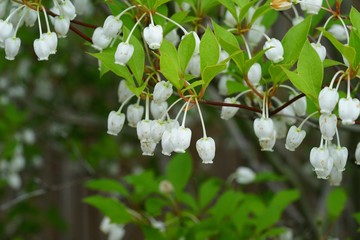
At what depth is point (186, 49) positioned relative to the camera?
1.31 meters

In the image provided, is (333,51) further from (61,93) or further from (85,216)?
(85,216)

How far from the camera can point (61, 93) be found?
530 centimetres

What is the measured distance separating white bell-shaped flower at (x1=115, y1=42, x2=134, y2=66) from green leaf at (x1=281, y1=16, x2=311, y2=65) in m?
0.40

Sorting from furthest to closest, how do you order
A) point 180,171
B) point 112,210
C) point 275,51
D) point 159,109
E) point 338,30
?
point 180,171 < point 112,210 < point 338,30 < point 159,109 < point 275,51

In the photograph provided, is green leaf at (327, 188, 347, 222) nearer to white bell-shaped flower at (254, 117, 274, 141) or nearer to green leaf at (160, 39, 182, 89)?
white bell-shaped flower at (254, 117, 274, 141)

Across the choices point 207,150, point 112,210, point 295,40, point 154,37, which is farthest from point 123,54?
point 112,210

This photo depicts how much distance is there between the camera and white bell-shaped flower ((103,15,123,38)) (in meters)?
1.43

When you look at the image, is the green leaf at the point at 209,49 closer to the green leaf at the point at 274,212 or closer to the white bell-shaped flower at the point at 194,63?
the white bell-shaped flower at the point at 194,63

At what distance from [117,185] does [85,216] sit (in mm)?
3741

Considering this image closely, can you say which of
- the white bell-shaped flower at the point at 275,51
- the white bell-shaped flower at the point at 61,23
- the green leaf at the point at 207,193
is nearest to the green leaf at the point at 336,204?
the green leaf at the point at 207,193

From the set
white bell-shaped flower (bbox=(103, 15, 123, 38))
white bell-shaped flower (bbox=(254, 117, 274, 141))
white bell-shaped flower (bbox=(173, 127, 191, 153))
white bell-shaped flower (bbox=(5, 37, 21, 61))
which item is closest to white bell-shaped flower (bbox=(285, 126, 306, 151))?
white bell-shaped flower (bbox=(254, 117, 274, 141))

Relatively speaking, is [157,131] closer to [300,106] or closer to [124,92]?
[124,92]

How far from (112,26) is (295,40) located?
47cm

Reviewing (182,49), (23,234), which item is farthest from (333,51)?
(23,234)
